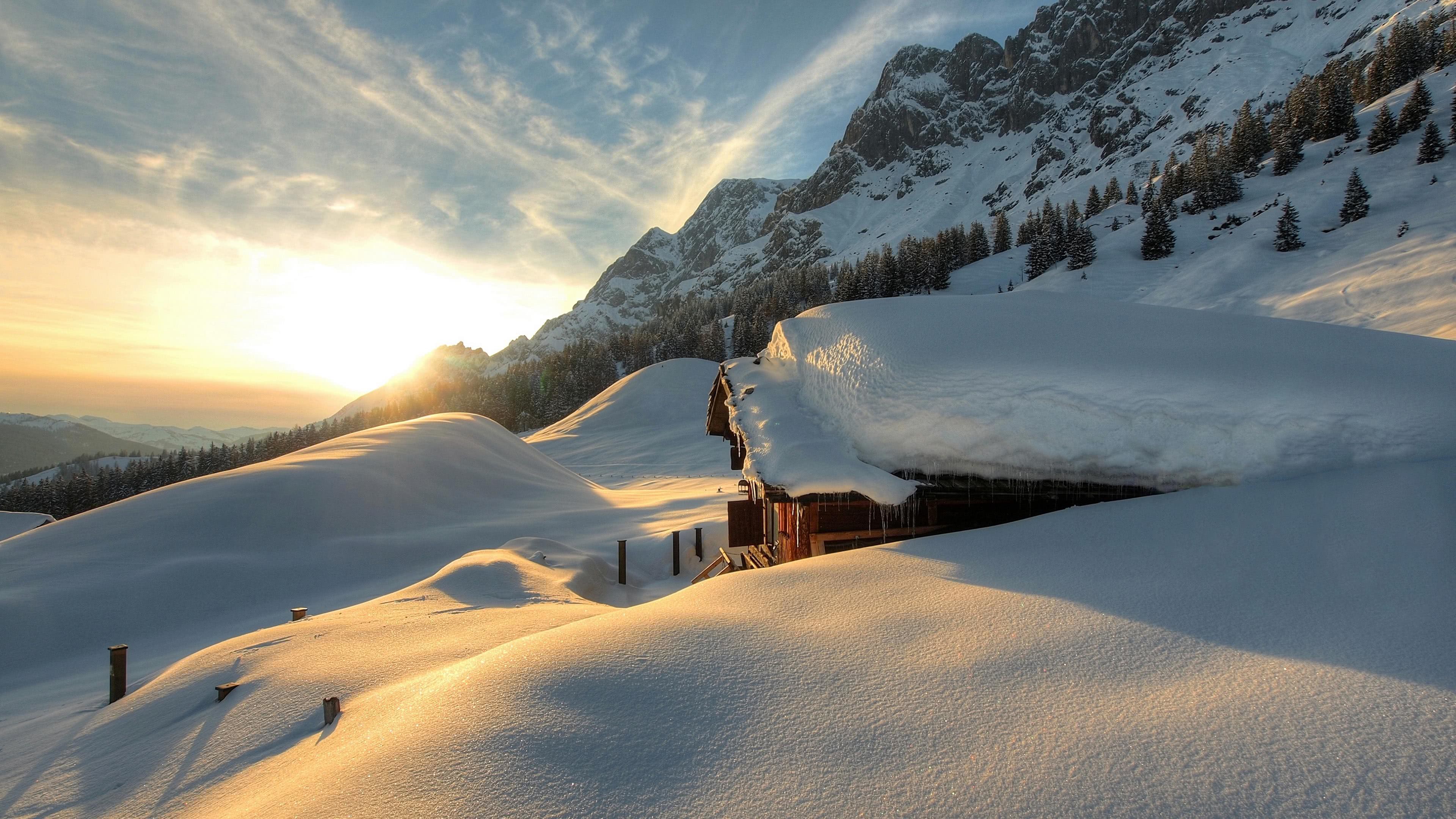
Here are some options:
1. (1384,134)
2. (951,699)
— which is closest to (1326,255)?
(1384,134)

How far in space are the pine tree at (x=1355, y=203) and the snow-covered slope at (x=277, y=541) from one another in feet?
149

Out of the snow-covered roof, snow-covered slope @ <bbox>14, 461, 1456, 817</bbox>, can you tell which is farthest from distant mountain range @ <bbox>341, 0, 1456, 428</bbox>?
snow-covered slope @ <bbox>14, 461, 1456, 817</bbox>

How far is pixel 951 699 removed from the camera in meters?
2.93

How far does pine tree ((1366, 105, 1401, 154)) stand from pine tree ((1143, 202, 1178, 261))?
1237cm

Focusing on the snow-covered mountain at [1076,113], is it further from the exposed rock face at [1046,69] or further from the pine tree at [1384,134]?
the pine tree at [1384,134]

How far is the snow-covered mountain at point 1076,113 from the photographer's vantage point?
105438 millimetres

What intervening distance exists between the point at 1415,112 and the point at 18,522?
95.0m

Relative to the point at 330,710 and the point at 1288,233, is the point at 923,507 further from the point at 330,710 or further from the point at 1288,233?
the point at 1288,233

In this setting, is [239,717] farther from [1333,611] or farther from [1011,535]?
[1333,611]

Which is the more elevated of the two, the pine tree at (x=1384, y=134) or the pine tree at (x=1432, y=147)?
the pine tree at (x=1384, y=134)

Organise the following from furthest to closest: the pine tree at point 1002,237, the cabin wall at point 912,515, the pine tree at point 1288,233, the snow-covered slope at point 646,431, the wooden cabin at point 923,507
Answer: the pine tree at point 1002,237, the snow-covered slope at point 646,431, the pine tree at point 1288,233, the cabin wall at point 912,515, the wooden cabin at point 923,507

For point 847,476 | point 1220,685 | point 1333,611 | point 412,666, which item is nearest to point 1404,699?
point 1220,685

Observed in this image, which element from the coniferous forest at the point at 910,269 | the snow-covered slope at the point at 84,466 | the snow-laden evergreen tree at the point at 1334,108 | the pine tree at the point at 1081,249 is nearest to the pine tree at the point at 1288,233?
the coniferous forest at the point at 910,269

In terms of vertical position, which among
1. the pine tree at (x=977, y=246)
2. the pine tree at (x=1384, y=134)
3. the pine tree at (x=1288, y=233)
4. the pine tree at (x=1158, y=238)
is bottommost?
the pine tree at (x=1288, y=233)
